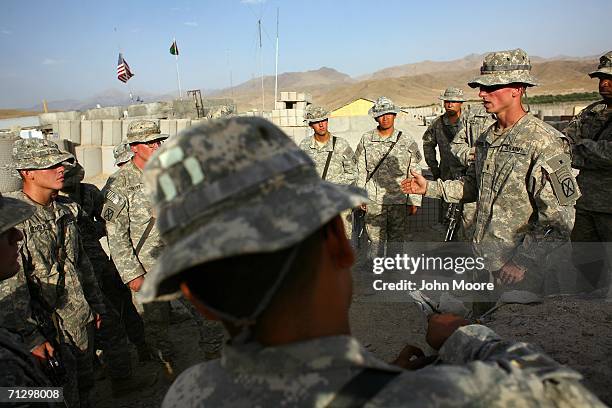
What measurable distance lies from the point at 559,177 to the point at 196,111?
18827 mm

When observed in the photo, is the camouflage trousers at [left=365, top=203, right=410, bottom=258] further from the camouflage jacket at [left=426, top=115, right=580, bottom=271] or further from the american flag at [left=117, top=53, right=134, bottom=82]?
the american flag at [left=117, top=53, right=134, bottom=82]

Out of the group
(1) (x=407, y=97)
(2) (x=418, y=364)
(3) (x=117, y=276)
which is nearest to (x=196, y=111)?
(3) (x=117, y=276)

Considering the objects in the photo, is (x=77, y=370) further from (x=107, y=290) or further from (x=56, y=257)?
(x=107, y=290)

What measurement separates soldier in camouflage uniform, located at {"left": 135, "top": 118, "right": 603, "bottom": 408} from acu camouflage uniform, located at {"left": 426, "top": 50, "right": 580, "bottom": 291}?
210 centimetres

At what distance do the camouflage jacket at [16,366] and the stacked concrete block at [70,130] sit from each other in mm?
12974

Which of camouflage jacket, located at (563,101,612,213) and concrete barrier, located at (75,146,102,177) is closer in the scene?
camouflage jacket, located at (563,101,612,213)

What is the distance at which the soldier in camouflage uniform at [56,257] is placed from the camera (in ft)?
9.14

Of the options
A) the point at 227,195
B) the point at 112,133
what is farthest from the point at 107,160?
the point at 227,195

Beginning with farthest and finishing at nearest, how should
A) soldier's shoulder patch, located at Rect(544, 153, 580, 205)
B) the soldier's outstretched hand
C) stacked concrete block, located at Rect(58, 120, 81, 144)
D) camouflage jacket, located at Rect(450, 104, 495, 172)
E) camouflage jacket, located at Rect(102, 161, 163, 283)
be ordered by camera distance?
stacked concrete block, located at Rect(58, 120, 81, 144), camouflage jacket, located at Rect(450, 104, 495, 172), camouflage jacket, located at Rect(102, 161, 163, 283), the soldier's outstretched hand, soldier's shoulder patch, located at Rect(544, 153, 580, 205)

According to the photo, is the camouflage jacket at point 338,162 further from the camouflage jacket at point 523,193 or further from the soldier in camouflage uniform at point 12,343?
the soldier in camouflage uniform at point 12,343

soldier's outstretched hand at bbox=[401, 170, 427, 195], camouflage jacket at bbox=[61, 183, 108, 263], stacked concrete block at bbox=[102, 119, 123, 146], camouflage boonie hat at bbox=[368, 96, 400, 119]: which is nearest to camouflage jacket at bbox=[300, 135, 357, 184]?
camouflage boonie hat at bbox=[368, 96, 400, 119]

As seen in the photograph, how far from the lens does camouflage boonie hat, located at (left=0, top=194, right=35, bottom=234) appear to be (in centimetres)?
179

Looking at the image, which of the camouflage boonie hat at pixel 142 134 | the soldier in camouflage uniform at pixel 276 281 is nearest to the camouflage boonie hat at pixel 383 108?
the camouflage boonie hat at pixel 142 134

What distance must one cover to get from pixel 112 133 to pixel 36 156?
1035 centimetres
